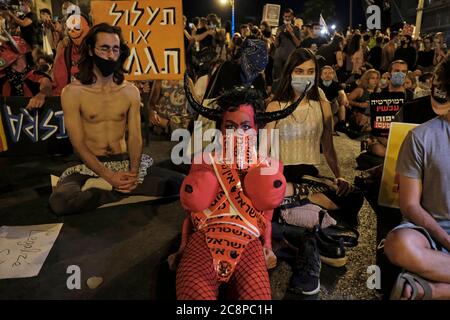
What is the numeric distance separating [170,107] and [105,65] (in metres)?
3.32

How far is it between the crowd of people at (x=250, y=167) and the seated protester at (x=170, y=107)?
20 mm

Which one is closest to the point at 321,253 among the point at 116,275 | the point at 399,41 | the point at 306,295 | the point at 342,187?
the point at 306,295

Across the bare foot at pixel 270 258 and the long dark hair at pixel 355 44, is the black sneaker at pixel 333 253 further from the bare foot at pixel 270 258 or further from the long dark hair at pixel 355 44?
the long dark hair at pixel 355 44

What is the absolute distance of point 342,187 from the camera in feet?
10.9

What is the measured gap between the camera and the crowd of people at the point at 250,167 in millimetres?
2238

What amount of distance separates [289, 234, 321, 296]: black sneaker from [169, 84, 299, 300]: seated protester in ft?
1.04

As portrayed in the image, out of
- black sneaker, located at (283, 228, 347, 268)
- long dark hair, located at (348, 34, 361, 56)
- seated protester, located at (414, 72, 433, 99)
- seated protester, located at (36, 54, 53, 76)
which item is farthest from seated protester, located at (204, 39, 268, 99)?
long dark hair, located at (348, 34, 361, 56)

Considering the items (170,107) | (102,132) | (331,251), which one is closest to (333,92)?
(170,107)

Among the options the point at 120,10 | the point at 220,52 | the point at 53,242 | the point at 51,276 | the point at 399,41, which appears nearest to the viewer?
the point at 51,276

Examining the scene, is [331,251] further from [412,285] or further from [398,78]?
[398,78]

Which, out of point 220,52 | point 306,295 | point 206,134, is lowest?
point 306,295

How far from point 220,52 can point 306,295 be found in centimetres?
610

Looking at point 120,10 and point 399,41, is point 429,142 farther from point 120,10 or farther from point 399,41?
point 399,41

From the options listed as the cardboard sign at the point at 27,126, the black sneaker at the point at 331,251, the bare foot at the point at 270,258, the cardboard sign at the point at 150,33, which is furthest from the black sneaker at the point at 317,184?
the cardboard sign at the point at 27,126
